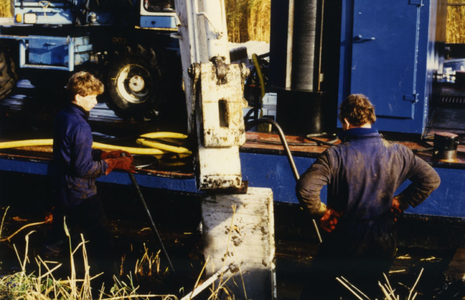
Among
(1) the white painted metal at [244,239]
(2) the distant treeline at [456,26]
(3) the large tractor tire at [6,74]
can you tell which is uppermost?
(2) the distant treeline at [456,26]

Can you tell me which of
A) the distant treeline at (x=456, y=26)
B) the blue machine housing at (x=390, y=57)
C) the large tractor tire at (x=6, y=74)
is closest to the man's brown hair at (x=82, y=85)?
the blue machine housing at (x=390, y=57)

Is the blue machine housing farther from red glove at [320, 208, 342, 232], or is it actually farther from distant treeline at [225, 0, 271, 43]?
distant treeline at [225, 0, 271, 43]

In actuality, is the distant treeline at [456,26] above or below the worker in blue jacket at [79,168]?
above

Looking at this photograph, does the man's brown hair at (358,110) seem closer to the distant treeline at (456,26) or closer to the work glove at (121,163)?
the work glove at (121,163)

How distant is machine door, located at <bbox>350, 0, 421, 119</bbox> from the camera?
497cm

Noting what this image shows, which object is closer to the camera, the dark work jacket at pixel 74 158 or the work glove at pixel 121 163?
the dark work jacket at pixel 74 158

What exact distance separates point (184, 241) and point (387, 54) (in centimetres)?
289

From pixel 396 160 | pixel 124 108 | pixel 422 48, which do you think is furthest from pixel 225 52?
pixel 124 108

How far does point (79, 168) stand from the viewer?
3912 millimetres

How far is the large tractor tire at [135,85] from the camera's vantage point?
7.82m

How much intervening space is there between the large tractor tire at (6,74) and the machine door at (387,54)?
6.81 meters

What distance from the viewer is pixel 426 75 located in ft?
16.7

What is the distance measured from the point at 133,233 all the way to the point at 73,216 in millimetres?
1986

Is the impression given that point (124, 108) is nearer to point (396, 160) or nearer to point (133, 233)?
point (133, 233)
